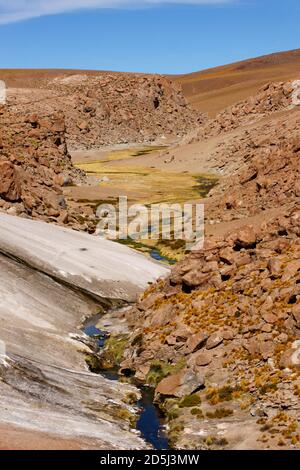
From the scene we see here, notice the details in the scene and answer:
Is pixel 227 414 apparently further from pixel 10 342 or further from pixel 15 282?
pixel 15 282

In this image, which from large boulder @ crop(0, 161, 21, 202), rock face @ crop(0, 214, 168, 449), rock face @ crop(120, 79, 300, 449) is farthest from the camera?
large boulder @ crop(0, 161, 21, 202)

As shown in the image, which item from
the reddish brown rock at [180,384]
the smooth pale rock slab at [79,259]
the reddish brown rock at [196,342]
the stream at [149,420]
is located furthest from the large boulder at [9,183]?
the reddish brown rock at [180,384]

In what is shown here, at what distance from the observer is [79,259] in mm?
71250

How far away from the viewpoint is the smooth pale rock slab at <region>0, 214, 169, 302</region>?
6544cm

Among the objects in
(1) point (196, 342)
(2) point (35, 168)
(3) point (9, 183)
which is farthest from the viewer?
(2) point (35, 168)

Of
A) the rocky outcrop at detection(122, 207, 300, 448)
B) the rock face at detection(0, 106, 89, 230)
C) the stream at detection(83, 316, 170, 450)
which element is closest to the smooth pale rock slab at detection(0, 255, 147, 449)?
the stream at detection(83, 316, 170, 450)

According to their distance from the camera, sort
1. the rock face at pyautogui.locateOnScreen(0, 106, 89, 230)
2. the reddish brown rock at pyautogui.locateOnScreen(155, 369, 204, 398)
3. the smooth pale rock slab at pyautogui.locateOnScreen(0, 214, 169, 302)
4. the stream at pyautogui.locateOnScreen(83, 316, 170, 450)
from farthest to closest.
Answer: the rock face at pyautogui.locateOnScreen(0, 106, 89, 230) < the smooth pale rock slab at pyautogui.locateOnScreen(0, 214, 169, 302) < the reddish brown rock at pyautogui.locateOnScreen(155, 369, 204, 398) < the stream at pyautogui.locateOnScreen(83, 316, 170, 450)

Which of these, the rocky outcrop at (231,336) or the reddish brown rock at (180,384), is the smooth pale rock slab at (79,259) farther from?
the reddish brown rock at (180,384)

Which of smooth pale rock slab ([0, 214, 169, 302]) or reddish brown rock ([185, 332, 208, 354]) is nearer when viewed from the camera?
reddish brown rock ([185, 332, 208, 354])

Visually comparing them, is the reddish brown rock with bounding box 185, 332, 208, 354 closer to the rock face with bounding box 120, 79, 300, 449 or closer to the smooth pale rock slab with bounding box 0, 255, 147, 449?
the rock face with bounding box 120, 79, 300, 449

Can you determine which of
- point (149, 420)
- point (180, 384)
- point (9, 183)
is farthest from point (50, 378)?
point (9, 183)

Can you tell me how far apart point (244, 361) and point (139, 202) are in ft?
290

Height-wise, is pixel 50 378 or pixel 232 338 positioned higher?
pixel 232 338

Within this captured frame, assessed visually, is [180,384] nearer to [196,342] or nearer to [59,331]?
[196,342]
